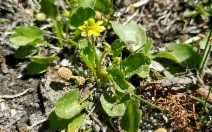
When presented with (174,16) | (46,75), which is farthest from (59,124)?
(174,16)

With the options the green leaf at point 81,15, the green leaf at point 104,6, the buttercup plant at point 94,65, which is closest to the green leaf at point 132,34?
the buttercup plant at point 94,65

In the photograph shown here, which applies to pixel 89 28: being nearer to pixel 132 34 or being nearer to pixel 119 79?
pixel 119 79

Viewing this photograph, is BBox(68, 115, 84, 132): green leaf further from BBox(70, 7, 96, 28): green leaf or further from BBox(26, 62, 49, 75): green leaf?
BBox(70, 7, 96, 28): green leaf

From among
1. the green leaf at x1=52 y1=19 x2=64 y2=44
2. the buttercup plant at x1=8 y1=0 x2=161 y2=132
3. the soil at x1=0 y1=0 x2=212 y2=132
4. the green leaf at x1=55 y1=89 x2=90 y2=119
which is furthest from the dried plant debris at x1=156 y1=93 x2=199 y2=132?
the green leaf at x1=52 y1=19 x2=64 y2=44

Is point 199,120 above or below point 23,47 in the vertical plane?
below

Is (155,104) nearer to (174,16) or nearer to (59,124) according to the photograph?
(59,124)

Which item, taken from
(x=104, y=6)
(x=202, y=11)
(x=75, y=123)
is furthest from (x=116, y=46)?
(x=202, y=11)

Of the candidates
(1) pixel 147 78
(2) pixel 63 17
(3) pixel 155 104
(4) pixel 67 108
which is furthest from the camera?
(2) pixel 63 17
